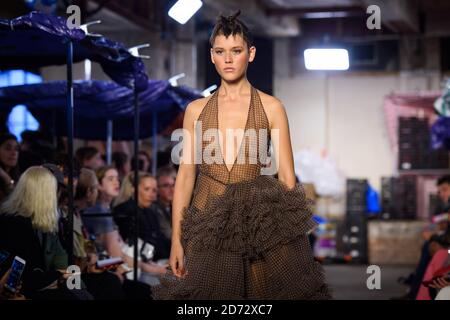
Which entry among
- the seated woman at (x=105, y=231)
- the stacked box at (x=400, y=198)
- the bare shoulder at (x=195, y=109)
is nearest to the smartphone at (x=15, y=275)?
the bare shoulder at (x=195, y=109)

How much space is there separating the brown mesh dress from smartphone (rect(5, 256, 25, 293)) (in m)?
1.38

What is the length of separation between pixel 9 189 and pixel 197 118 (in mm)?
2804

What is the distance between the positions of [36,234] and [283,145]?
1.89m

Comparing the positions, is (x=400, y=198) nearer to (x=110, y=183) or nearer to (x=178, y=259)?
(x=110, y=183)

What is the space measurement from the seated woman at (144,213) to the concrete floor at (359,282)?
1.53 metres

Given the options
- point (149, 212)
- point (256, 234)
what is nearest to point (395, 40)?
point (149, 212)

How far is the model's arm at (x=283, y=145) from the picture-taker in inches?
142

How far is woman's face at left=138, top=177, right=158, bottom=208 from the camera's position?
24.1 ft

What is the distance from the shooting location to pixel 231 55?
3.53 m

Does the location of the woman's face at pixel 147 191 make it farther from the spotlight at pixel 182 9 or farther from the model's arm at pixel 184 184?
the model's arm at pixel 184 184

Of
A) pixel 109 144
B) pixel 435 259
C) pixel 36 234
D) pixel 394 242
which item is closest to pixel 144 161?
pixel 109 144

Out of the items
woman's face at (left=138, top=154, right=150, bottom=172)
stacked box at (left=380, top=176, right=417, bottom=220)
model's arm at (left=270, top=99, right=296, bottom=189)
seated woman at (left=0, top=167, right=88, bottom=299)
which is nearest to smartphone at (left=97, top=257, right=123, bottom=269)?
seated woman at (left=0, top=167, right=88, bottom=299)

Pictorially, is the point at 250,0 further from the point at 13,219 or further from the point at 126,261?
the point at 13,219
